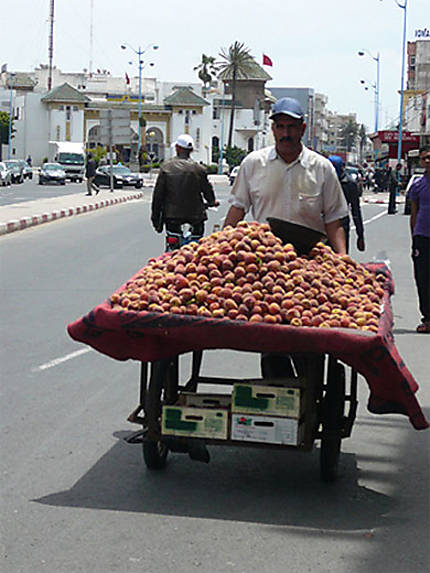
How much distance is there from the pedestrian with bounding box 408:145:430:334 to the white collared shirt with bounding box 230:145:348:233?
172 inches

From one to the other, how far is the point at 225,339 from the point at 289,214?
140 cm

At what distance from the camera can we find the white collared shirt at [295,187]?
19.4ft

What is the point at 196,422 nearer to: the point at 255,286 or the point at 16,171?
the point at 255,286

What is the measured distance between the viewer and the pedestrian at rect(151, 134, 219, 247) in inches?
434

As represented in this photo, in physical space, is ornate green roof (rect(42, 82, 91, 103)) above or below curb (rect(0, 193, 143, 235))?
above

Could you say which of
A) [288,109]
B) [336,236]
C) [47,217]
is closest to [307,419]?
[336,236]

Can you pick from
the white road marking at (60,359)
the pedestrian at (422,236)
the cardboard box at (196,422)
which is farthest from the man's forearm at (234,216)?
the pedestrian at (422,236)

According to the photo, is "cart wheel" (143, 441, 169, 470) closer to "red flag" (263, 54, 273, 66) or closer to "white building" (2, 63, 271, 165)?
"white building" (2, 63, 271, 165)

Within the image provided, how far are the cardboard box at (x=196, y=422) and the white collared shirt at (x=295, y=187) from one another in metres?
1.37

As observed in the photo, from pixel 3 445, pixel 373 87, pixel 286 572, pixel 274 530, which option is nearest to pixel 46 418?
pixel 3 445

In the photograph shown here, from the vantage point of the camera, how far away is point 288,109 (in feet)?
18.5

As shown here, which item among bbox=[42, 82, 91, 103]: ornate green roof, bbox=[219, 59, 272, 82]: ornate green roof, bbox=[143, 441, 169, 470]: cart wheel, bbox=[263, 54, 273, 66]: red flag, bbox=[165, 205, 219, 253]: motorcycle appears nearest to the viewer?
bbox=[143, 441, 169, 470]: cart wheel

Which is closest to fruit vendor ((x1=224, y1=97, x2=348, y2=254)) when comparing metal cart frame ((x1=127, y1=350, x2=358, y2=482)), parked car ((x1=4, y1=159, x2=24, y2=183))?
metal cart frame ((x1=127, y1=350, x2=358, y2=482))

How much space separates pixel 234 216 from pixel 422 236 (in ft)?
15.5
